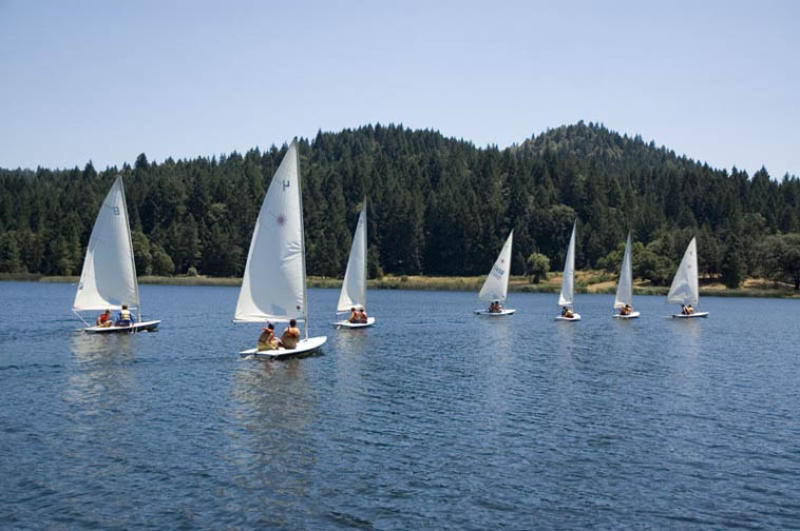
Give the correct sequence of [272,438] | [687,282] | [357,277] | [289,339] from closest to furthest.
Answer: [272,438] < [289,339] < [357,277] < [687,282]

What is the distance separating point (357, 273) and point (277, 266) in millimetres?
21628

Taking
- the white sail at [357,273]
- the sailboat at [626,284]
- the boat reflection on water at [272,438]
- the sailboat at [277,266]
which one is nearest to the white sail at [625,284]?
the sailboat at [626,284]

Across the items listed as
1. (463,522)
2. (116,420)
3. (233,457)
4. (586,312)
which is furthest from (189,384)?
(586,312)

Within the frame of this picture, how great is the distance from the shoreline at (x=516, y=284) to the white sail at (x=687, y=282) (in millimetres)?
61323

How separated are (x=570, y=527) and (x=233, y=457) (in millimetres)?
10868

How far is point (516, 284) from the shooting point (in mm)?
176250

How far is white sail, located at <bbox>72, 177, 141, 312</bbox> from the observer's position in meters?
58.4

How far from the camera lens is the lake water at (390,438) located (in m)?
20.8

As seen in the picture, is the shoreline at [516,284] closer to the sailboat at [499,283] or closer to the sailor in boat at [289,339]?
the sailboat at [499,283]

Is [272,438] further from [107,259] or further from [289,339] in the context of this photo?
[107,259]

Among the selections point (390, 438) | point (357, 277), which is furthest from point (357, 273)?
point (390, 438)

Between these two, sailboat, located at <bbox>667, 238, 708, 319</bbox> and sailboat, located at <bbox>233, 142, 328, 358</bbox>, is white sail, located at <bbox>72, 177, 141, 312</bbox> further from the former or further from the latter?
sailboat, located at <bbox>667, 238, 708, 319</bbox>

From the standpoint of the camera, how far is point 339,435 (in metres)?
28.6

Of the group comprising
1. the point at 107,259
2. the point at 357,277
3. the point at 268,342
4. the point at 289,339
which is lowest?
the point at 268,342
